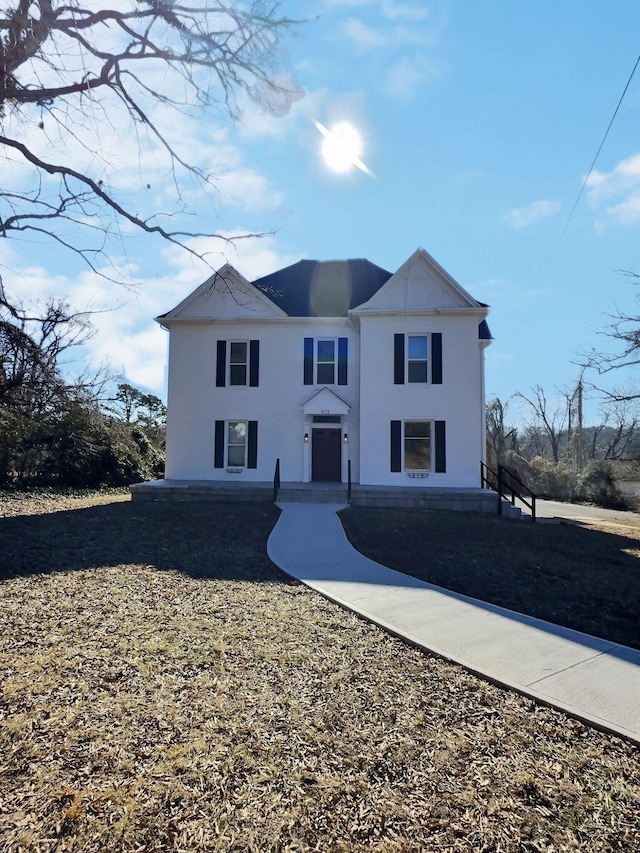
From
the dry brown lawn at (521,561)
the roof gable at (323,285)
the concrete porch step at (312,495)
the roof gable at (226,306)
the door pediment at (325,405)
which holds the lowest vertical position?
the dry brown lawn at (521,561)

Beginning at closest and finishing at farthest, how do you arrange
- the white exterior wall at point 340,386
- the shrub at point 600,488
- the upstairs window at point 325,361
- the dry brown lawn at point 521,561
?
the dry brown lawn at point 521,561, the white exterior wall at point 340,386, the upstairs window at point 325,361, the shrub at point 600,488

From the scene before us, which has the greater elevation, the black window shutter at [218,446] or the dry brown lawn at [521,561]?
the black window shutter at [218,446]

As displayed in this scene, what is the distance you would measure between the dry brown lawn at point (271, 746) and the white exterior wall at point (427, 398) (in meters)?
10.1

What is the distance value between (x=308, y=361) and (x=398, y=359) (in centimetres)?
300

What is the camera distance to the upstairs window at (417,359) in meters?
14.9

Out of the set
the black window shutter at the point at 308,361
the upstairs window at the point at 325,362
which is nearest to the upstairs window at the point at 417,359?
the upstairs window at the point at 325,362

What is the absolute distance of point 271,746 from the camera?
8.97ft

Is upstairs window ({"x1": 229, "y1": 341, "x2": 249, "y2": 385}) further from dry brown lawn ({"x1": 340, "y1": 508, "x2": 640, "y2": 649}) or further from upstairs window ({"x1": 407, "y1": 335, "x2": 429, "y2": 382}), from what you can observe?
dry brown lawn ({"x1": 340, "y1": 508, "x2": 640, "y2": 649})

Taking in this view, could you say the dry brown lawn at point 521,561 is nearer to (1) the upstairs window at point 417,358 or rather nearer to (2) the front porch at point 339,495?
(2) the front porch at point 339,495

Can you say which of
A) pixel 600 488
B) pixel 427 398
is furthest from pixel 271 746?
pixel 600 488

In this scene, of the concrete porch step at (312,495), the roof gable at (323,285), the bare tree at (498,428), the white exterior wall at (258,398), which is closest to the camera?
the concrete porch step at (312,495)

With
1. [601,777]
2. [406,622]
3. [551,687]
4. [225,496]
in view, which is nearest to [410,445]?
[225,496]

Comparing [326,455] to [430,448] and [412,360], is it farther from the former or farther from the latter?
[412,360]

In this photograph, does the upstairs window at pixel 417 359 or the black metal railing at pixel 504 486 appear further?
the upstairs window at pixel 417 359
